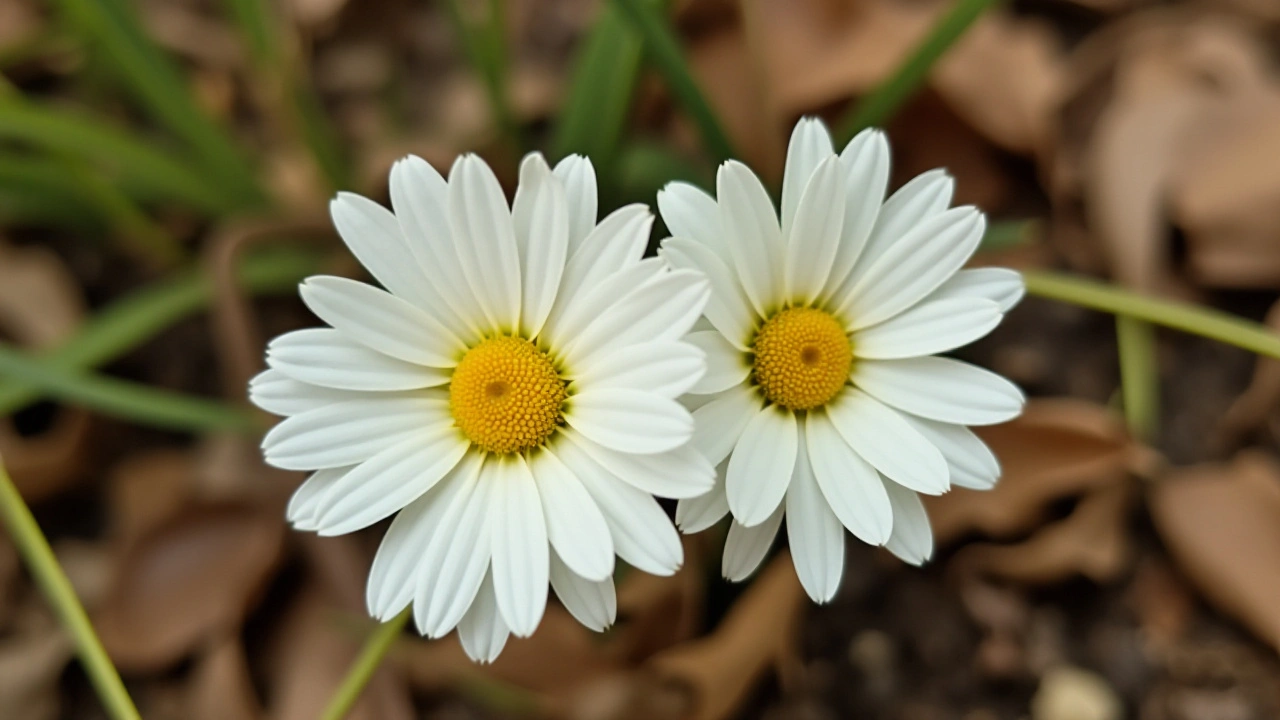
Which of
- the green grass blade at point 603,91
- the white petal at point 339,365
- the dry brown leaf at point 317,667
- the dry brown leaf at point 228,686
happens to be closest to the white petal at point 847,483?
the white petal at point 339,365

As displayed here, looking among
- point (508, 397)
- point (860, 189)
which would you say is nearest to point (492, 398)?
point (508, 397)

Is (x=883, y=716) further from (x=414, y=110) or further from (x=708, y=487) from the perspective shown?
(x=414, y=110)

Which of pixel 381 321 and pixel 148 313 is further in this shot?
pixel 148 313

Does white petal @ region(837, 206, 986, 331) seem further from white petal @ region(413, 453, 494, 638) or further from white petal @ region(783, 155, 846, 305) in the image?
white petal @ region(413, 453, 494, 638)

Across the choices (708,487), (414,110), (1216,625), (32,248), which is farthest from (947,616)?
(32,248)

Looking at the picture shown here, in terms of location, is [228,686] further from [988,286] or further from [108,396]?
[988,286]

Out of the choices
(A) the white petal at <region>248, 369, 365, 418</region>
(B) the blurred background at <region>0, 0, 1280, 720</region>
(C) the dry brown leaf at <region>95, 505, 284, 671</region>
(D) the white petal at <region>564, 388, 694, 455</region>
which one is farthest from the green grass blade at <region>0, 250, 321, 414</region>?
(D) the white petal at <region>564, 388, 694, 455</region>

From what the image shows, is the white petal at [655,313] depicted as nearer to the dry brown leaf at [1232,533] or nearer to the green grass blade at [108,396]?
the green grass blade at [108,396]
